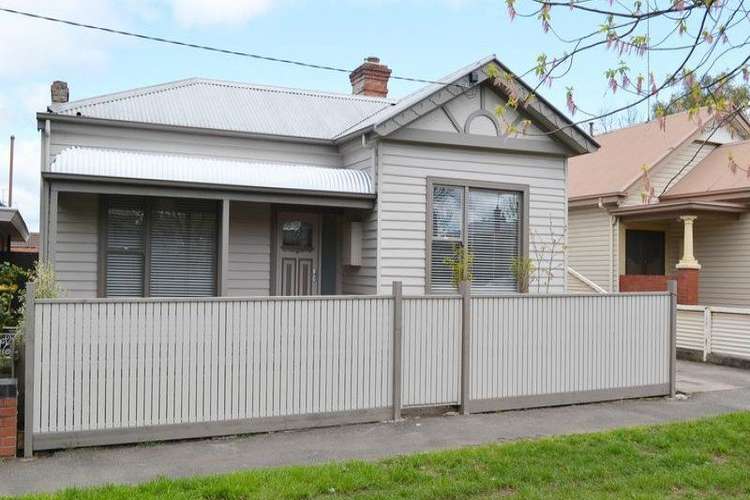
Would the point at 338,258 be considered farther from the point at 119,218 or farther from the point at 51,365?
the point at 51,365

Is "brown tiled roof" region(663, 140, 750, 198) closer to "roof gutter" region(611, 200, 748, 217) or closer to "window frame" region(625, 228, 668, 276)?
"roof gutter" region(611, 200, 748, 217)

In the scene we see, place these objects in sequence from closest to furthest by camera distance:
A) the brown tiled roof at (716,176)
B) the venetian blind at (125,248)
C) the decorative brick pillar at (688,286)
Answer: the venetian blind at (125,248) < the decorative brick pillar at (688,286) < the brown tiled roof at (716,176)

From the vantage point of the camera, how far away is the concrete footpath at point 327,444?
579 cm

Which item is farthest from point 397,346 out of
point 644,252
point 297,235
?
point 644,252

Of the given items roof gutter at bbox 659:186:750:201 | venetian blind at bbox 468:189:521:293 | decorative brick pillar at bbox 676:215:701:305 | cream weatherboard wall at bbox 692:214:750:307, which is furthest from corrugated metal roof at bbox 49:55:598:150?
cream weatherboard wall at bbox 692:214:750:307

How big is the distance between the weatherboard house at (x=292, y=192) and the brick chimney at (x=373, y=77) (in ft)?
11.0

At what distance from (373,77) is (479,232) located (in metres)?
5.75

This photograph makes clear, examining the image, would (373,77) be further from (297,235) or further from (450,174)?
(297,235)

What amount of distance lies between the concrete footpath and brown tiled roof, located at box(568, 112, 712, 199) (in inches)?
379

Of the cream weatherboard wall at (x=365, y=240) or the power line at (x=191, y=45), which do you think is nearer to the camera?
the power line at (x=191, y=45)

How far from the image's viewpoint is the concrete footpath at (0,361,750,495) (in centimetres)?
579

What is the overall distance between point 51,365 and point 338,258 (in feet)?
21.1

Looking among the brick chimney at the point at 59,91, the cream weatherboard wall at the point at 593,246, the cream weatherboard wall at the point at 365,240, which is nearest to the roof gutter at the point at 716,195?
the cream weatherboard wall at the point at 593,246

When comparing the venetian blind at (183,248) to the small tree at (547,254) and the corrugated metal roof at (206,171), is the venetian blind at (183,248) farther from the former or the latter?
the small tree at (547,254)
